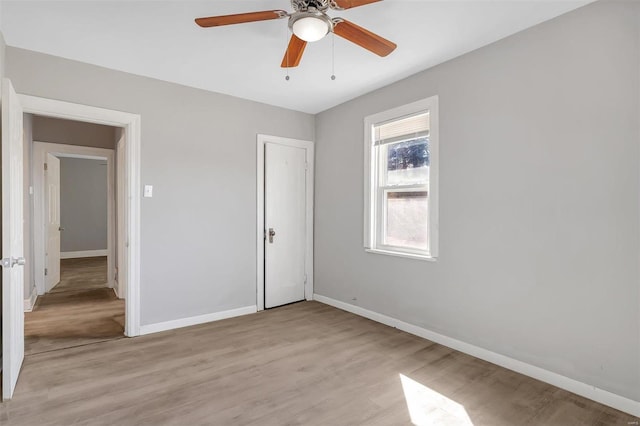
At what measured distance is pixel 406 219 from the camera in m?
3.46

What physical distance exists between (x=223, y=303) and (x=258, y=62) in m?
2.60

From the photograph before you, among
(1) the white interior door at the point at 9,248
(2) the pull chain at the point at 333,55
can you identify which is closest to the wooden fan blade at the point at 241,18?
(2) the pull chain at the point at 333,55

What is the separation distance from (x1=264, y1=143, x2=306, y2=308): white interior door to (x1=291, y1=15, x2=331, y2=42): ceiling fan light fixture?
7.81ft

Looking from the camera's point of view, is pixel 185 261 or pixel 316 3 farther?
pixel 185 261

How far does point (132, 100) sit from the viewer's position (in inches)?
128

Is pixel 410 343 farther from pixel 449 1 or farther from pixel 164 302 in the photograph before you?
pixel 449 1

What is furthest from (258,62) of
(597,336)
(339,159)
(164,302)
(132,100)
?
(597,336)

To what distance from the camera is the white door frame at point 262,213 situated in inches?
161

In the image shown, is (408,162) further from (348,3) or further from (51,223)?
(51,223)

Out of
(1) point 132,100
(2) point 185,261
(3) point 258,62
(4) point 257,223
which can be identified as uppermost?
(3) point 258,62

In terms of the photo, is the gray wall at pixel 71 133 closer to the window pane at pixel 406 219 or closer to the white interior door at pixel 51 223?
the white interior door at pixel 51 223

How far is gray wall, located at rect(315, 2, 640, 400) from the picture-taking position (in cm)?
204

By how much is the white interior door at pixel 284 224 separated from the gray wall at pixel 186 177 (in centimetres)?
22

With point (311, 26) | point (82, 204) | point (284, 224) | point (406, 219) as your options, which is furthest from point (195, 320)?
point (82, 204)
